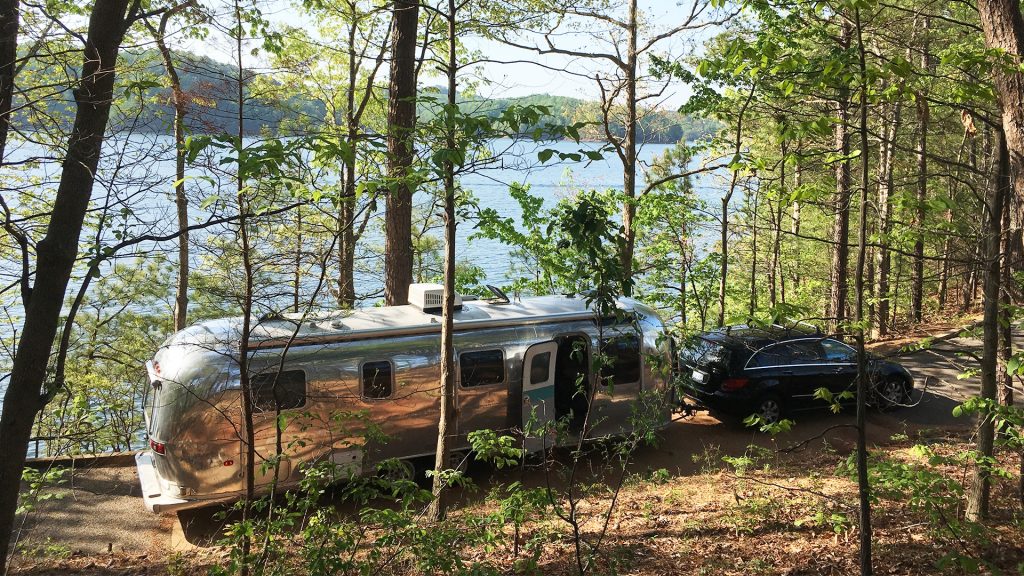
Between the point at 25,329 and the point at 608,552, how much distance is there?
4.70 metres

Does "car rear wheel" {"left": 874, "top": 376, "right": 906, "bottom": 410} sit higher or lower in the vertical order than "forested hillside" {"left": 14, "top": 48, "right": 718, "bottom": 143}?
lower

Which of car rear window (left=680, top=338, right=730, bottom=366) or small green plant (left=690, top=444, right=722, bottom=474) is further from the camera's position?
car rear window (left=680, top=338, right=730, bottom=366)

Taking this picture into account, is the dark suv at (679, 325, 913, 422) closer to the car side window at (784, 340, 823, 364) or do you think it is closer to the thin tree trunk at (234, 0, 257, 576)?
the car side window at (784, 340, 823, 364)

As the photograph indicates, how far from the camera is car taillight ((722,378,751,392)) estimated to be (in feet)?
35.0

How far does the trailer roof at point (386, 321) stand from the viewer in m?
7.85

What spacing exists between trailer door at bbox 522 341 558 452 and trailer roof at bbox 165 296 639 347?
424 millimetres

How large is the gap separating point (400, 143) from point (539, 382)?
3846 mm

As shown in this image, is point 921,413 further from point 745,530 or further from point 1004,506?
point 745,530

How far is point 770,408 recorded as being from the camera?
10938mm

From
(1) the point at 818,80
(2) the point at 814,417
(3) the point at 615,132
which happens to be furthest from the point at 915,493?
(3) the point at 615,132

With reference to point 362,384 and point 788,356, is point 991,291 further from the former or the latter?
point 362,384

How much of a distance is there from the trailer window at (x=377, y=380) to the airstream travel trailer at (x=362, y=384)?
0.01 m

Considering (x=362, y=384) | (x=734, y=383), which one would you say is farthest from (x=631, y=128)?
(x=362, y=384)

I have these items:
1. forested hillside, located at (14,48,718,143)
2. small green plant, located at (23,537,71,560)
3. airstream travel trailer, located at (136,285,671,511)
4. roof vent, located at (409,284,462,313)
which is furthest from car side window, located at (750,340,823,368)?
small green plant, located at (23,537,71,560)
